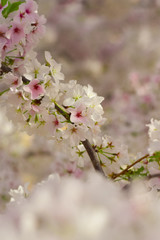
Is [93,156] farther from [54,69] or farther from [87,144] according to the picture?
[54,69]

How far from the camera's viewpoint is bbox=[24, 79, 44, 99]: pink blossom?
2.51ft

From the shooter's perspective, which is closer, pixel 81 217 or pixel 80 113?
pixel 81 217

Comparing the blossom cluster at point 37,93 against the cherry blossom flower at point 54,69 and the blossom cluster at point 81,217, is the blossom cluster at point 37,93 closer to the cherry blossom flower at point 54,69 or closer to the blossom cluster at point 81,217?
the cherry blossom flower at point 54,69

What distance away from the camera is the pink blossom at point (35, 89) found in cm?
77

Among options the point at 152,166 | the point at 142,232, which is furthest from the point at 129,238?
the point at 152,166

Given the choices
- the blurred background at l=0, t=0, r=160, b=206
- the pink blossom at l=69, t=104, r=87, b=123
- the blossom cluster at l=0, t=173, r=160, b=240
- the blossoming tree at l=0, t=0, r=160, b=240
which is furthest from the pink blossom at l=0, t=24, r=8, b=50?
the blurred background at l=0, t=0, r=160, b=206

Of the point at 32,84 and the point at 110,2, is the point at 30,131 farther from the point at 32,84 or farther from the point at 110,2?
the point at 110,2

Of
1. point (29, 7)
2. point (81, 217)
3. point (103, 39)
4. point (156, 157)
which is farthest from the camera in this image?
point (103, 39)

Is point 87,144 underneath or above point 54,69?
underneath

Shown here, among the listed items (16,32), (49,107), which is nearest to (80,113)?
(49,107)

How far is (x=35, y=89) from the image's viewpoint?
2.54 feet

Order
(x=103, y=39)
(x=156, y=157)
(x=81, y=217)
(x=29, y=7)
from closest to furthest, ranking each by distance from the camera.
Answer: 1. (x=81, y=217)
2. (x=156, y=157)
3. (x=29, y=7)
4. (x=103, y=39)

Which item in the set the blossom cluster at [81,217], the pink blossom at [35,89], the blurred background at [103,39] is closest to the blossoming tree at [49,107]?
the pink blossom at [35,89]

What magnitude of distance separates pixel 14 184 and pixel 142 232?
119 cm
